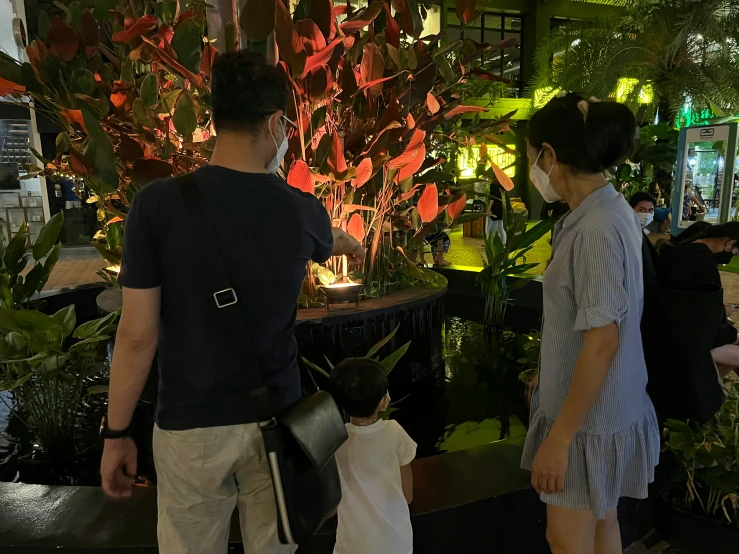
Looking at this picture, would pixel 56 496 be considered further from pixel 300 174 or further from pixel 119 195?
pixel 119 195

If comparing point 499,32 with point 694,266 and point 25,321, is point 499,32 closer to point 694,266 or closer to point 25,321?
point 694,266

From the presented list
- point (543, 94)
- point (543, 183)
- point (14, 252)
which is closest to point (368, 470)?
point (543, 183)

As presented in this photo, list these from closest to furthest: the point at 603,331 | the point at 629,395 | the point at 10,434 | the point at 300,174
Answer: the point at 603,331
the point at 629,395
the point at 300,174
the point at 10,434

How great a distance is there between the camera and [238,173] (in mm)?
1053

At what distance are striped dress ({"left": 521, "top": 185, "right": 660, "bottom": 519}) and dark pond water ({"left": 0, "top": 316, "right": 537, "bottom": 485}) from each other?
117 centimetres

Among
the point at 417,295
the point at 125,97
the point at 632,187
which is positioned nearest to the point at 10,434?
the point at 125,97

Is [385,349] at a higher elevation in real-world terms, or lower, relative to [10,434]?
higher

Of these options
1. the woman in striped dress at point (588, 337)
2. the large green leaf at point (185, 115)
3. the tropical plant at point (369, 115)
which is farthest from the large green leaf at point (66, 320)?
the woman in striped dress at point (588, 337)

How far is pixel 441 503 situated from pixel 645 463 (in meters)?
0.57

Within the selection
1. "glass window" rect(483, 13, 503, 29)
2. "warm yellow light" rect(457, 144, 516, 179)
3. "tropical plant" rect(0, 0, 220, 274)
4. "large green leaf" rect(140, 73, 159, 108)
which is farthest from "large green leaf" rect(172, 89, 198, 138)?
"glass window" rect(483, 13, 503, 29)

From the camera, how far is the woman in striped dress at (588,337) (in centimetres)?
117

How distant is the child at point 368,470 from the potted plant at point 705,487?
0.98 meters

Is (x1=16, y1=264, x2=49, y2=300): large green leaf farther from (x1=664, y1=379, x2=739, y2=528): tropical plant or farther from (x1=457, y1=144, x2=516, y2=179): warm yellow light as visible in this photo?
(x1=664, y1=379, x2=739, y2=528): tropical plant

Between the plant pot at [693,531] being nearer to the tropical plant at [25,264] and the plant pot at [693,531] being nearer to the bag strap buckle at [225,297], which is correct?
the bag strap buckle at [225,297]
